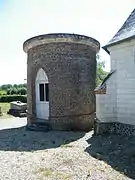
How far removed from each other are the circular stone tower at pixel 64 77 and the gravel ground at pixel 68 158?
8.50ft

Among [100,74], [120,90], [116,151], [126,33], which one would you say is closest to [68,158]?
[116,151]

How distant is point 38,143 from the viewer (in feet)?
38.9

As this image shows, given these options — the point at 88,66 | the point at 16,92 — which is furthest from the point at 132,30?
the point at 16,92

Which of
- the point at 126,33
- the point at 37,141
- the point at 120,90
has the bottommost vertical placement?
the point at 37,141

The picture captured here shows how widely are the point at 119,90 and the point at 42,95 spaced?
569 cm

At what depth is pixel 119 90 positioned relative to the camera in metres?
12.4

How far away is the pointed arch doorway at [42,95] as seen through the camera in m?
16.3

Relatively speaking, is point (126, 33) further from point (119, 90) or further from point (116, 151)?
point (116, 151)

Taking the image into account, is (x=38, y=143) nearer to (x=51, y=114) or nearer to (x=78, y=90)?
(x=51, y=114)

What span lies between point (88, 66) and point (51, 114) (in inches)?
141

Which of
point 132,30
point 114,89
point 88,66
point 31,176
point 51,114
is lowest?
point 31,176

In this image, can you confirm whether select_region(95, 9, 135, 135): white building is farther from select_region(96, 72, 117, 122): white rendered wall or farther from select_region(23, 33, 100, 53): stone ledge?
select_region(23, 33, 100, 53): stone ledge

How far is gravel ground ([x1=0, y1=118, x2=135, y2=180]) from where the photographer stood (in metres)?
7.30

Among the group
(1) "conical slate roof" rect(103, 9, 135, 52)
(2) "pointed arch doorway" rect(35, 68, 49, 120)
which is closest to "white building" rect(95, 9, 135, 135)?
(1) "conical slate roof" rect(103, 9, 135, 52)
